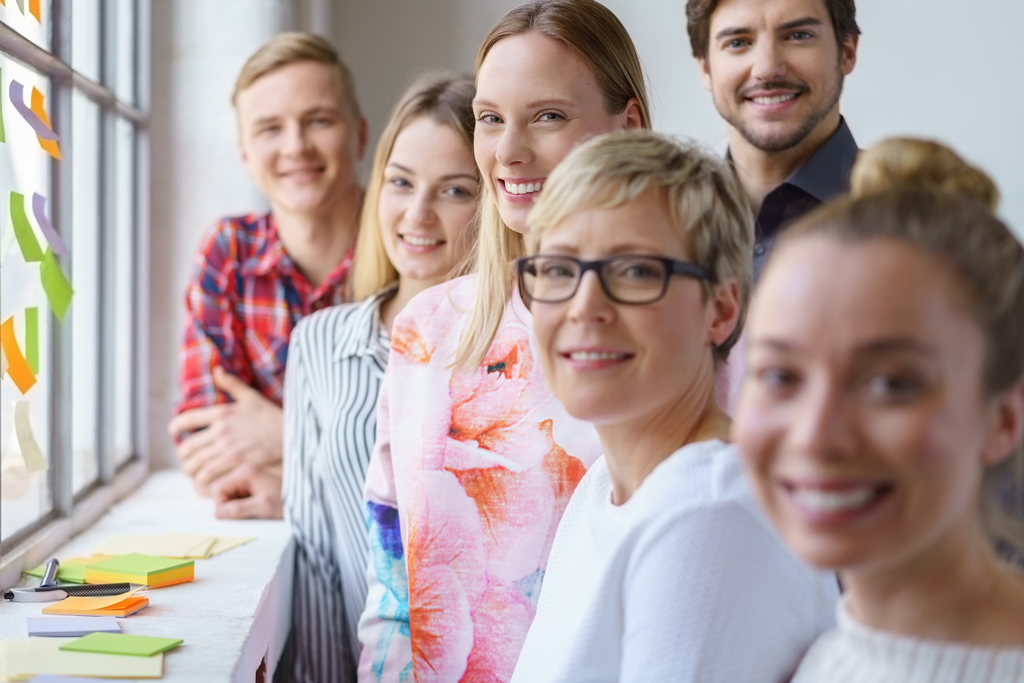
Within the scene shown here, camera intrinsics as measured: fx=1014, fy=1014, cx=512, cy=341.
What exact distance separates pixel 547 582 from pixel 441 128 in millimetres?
1214

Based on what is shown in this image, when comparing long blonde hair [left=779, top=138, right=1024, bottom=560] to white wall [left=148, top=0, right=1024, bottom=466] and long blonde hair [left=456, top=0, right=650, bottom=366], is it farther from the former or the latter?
white wall [left=148, top=0, right=1024, bottom=466]

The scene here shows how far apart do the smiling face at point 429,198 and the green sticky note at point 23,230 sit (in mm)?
723

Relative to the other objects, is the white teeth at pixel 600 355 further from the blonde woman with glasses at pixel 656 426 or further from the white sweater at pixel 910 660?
the white sweater at pixel 910 660

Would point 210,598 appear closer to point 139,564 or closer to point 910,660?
point 139,564

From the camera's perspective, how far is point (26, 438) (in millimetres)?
1871

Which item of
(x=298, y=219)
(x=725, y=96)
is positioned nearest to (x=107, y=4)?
(x=298, y=219)

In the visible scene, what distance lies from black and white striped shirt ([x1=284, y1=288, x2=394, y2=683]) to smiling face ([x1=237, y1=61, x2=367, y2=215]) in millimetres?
546

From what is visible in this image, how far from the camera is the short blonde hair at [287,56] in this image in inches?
112

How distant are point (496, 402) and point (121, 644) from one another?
68cm

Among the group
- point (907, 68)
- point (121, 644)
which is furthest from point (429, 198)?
point (907, 68)

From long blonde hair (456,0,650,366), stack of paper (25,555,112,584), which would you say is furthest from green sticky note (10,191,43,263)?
long blonde hair (456,0,650,366)

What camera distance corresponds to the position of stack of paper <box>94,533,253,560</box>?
2.19 meters

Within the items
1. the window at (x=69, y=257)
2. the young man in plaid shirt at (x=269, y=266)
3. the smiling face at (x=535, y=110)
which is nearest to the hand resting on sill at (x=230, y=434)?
the young man in plaid shirt at (x=269, y=266)

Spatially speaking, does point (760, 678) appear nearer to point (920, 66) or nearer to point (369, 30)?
point (920, 66)
